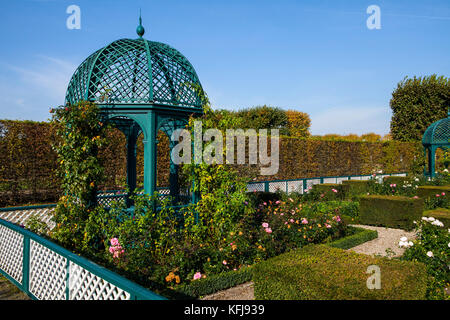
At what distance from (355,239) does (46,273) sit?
6789 millimetres

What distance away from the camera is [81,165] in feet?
20.1

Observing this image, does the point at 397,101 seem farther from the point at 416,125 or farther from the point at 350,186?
the point at 350,186

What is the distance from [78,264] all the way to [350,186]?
14095 mm

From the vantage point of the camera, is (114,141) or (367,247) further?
(114,141)

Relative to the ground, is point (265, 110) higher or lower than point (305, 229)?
higher

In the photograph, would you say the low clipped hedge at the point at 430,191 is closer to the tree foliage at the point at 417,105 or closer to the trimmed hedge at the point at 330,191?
the trimmed hedge at the point at 330,191

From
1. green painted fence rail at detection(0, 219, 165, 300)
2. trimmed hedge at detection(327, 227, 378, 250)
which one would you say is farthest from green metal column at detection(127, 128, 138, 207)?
trimmed hedge at detection(327, 227, 378, 250)

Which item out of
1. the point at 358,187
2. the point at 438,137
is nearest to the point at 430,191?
the point at 358,187

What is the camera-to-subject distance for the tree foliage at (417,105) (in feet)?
97.7

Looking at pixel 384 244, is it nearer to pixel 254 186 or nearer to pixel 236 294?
pixel 236 294

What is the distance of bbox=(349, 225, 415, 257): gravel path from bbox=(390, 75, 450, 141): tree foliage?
25.0 meters

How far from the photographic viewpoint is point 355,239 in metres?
8.00

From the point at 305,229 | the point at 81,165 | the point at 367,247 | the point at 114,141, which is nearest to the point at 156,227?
the point at 81,165
